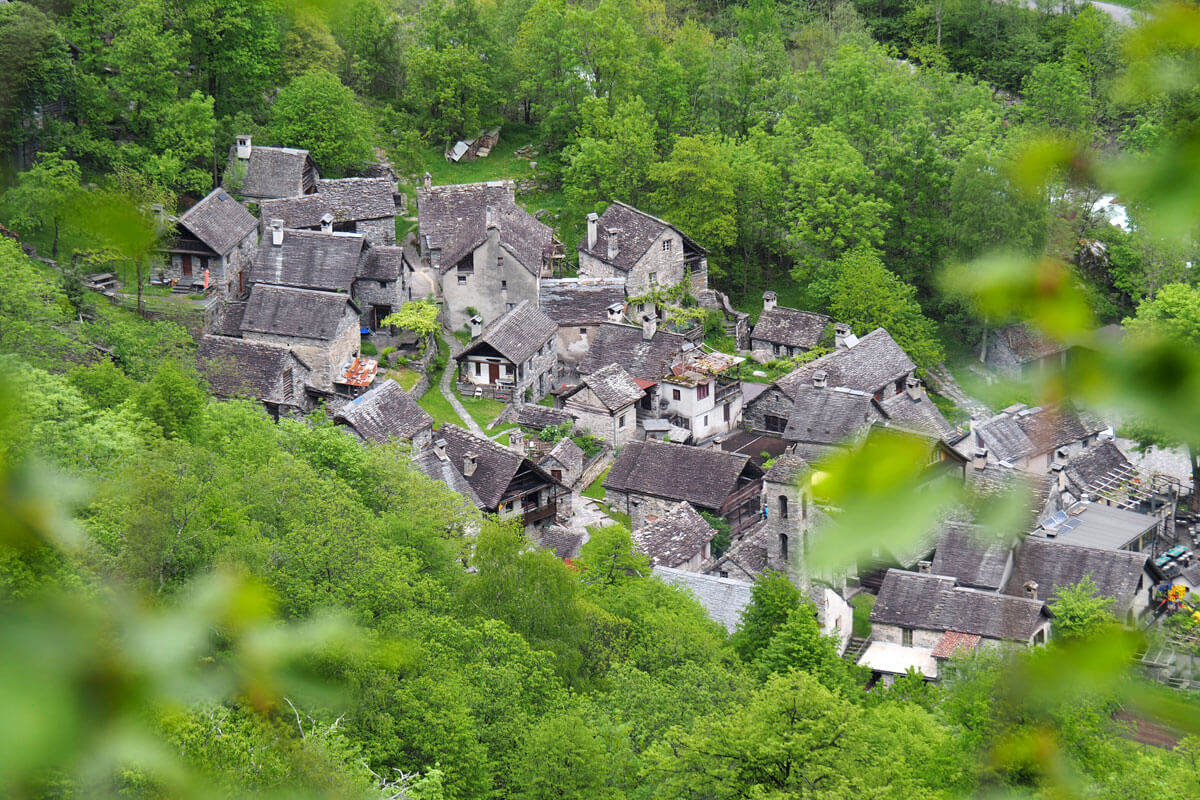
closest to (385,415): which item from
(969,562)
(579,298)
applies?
(579,298)

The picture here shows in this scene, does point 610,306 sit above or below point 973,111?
below

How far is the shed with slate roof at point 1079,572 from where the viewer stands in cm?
4112

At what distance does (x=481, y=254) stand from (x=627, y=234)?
22.6 ft

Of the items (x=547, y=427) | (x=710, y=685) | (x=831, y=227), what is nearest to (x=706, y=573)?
(x=547, y=427)

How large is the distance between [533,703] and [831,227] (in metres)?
35.8

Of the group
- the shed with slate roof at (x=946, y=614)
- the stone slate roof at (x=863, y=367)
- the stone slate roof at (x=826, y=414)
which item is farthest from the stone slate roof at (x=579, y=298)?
the shed with slate roof at (x=946, y=614)

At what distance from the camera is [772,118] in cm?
6875

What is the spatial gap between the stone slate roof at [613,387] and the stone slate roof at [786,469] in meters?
7.86

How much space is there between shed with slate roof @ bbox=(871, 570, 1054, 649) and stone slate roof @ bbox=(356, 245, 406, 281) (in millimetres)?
22129

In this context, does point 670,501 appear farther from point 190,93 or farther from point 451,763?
point 190,93

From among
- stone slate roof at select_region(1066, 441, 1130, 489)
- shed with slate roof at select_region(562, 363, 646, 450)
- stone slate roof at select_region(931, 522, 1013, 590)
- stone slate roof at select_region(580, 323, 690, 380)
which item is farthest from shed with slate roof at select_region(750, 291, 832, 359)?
stone slate roof at select_region(931, 522, 1013, 590)

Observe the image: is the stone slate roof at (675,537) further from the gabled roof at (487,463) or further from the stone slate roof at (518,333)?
the stone slate roof at (518,333)

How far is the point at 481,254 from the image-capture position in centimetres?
5303

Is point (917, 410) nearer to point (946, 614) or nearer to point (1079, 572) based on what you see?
point (1079, 572)
